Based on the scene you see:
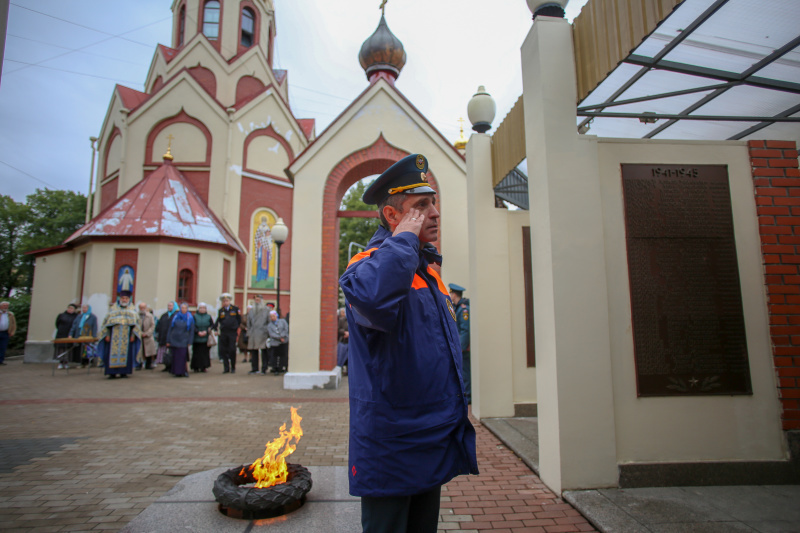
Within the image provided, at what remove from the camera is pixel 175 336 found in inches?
487

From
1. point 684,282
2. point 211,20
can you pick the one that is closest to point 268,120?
point 211,20

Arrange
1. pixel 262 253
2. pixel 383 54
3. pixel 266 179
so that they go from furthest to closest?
1. pixel 266 179
2. pixel 262 253
3. pixel 383 54

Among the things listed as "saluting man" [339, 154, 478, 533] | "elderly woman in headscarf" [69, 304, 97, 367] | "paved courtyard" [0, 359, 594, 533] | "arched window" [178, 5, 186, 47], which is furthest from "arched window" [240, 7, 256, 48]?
"saluting man" [339, 154, 478, 533]

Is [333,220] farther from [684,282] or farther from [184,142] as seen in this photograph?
[184,142]

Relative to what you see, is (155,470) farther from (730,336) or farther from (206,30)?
(206,30)

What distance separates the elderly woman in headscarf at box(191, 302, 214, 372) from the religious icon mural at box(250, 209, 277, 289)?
8.86m

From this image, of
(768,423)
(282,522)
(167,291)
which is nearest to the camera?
(282,522)

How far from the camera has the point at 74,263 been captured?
1844cm

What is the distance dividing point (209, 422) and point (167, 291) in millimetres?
11922

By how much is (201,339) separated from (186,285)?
565 cm

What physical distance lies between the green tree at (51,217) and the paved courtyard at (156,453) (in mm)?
31153

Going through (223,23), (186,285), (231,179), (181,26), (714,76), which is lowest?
(186,285)

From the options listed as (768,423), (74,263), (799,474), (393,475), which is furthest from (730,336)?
(74,263)

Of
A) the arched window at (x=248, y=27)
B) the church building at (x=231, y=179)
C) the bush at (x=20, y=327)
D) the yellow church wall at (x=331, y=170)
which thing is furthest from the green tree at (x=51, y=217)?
the yellow church wall at (x=331, y=170)
